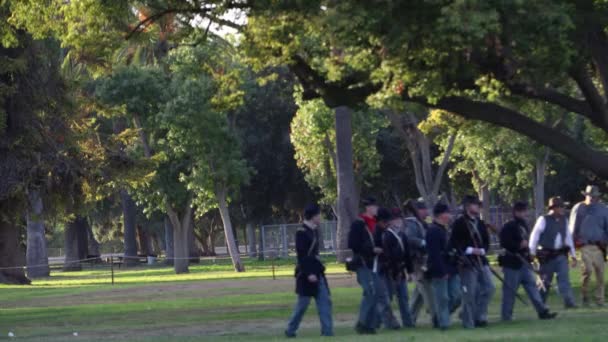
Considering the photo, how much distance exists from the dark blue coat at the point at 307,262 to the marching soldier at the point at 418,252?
1832 millimetres

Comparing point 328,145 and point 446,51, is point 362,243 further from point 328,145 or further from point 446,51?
point 328,145

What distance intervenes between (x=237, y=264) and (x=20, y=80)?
1651 centimetres

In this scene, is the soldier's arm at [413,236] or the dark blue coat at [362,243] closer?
the dark blue coat at [362,243]

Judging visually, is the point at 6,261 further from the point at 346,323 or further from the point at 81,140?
the point at 346,323

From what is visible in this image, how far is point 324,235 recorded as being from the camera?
72500mm

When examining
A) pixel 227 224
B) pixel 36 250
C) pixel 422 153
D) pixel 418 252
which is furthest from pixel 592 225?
pixel 36 250

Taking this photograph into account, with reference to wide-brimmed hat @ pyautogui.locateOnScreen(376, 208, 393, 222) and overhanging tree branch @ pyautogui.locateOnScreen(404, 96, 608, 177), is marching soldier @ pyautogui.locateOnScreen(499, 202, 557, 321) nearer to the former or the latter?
wide-brimmed hat @ pyautogui.locateOnScreen(376, 208, 393, 222)

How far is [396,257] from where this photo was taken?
762 inches

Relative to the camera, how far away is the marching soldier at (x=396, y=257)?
19312 millimetres

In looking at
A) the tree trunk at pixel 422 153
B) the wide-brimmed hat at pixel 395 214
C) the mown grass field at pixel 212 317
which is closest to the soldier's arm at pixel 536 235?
the mown grass field at pixel 212 317

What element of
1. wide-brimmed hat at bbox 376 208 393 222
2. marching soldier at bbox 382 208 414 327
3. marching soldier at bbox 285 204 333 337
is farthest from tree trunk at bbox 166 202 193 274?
marching soldier at bbox 285 204 333 337

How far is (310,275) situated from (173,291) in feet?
67.2

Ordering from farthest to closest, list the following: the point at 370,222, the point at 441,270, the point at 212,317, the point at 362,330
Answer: the point at 212,317, the point at 370,222, the point at 362,330, the point at 441,270

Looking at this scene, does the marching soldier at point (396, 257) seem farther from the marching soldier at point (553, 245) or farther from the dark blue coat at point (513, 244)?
the marching soldier at point (553, 245)
